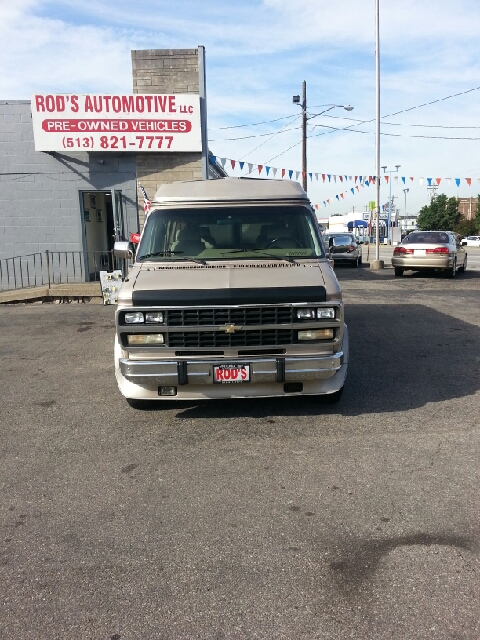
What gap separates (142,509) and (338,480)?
1.41 meters

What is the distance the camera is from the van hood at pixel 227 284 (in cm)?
480

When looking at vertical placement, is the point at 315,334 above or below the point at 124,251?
below

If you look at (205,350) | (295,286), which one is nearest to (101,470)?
(205,350)

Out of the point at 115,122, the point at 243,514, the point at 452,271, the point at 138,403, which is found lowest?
the point at 243,514

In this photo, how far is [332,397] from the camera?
5.50m

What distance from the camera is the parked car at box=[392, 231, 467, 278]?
17.8m

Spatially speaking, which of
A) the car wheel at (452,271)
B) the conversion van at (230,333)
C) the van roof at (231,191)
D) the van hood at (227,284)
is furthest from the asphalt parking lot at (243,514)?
the car wheel at (452,271)

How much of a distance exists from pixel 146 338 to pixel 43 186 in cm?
1204

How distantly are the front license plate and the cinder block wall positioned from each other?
11.4m

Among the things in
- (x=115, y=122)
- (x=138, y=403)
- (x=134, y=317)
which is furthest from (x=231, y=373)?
(x=115, y=122)

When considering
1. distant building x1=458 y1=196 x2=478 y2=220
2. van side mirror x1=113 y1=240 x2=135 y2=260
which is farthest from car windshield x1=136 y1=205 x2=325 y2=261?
distant building x1=458 y1=196 x2=478 y2=220

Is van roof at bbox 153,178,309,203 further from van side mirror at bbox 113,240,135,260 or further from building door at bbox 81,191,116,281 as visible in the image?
building door at bbox 81,191,116,281

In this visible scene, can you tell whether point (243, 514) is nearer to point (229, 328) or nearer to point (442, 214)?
point (229, 328)

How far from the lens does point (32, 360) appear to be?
8.00m
